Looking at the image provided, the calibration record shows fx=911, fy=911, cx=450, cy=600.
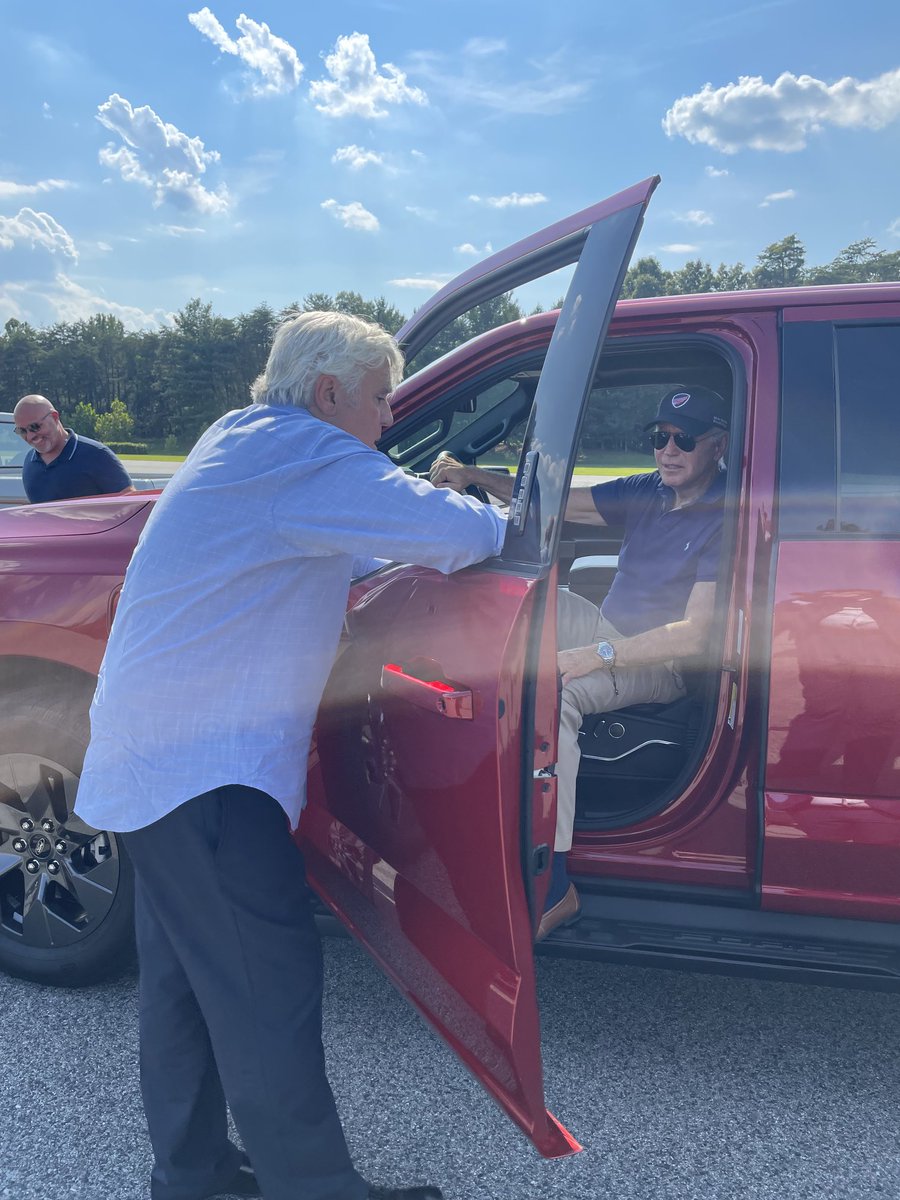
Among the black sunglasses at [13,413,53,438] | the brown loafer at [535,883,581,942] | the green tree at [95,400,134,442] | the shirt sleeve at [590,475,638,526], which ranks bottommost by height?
the brown loafer at [535,883,581,942]

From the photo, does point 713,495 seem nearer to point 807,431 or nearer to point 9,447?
point 807,431

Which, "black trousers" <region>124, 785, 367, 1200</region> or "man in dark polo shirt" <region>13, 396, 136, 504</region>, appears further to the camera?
"man in dark polo shirt" <region>13, 396, 136, 504</region>

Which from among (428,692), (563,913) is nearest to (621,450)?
(563,913)

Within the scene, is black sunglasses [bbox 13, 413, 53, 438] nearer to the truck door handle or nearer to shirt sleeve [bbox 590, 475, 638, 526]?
shirt sleeve [bbox 590, 475, 638, 526]

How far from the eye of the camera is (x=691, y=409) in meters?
2.62

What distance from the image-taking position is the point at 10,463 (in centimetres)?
799

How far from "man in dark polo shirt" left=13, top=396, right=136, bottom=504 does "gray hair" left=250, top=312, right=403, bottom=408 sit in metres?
3.12

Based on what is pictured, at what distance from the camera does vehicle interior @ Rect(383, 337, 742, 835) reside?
85.8 inches

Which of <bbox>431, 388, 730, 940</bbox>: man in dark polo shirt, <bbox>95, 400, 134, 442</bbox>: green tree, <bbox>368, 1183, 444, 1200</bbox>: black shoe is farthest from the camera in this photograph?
<bbox>95, 400, 134, 442</bbox>: green tree

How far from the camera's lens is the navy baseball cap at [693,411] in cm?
262

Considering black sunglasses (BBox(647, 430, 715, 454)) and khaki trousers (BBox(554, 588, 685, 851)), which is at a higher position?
black sunglasses (BBox(647, 430, 715, 454))

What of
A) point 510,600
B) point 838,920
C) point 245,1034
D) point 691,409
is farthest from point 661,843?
point 691,409

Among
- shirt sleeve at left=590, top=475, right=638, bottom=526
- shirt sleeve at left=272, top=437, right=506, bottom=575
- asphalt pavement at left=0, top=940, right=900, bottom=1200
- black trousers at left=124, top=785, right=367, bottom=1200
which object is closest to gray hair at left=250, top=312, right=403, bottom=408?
shirt sleeve at left=272, top=437, right=506, bottom=575

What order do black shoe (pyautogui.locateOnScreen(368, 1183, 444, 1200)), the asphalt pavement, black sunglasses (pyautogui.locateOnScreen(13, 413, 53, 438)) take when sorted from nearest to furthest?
black shoe (pyautogui.locateOnScreen(368, 1183, 444, 1200)), the asphalt pavement, black sunglasses (pyautogui.locateOnScreen(13, 413, 53, 438))
